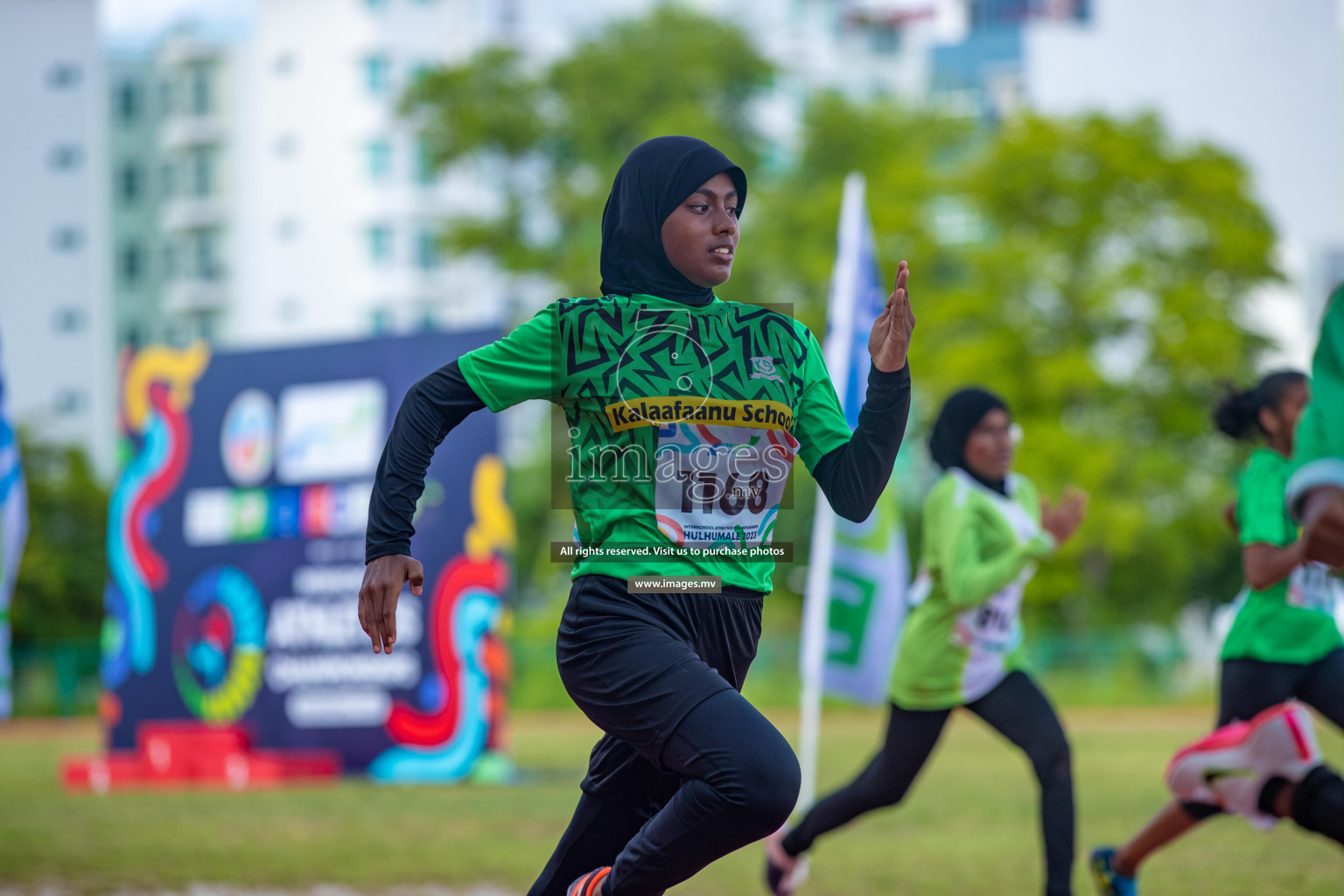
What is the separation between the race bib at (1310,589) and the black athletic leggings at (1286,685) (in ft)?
0.61

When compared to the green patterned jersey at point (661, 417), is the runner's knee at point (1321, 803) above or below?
below

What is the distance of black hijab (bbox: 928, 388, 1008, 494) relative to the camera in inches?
266

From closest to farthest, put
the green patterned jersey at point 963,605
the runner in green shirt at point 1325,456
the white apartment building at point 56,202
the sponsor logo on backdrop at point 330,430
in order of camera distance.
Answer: the runner in green shirt at point 1325,456
the green patterned jersey at point 963,605
the sponsor logo on backdrop at point 330,430
the white apartment building at point 56,202

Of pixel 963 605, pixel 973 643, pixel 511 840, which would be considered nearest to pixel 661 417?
pixel 963 605

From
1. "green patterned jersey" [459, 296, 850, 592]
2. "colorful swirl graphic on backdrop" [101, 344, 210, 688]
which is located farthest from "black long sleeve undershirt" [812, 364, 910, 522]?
"colorful swirl graphic on backdrop" [101, 344, 210, 688]

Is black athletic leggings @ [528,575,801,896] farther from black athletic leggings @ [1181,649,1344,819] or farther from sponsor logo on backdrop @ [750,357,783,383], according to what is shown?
black athletic leggings @ [1181,649,1344,819]

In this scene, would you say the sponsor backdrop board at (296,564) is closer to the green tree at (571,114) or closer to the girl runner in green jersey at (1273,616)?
the girl runner in green jersey at (1273,616)

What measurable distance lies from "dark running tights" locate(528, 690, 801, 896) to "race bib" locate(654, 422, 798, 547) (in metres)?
0.42

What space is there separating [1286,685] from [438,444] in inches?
144

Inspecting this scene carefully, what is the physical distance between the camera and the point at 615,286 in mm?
4250

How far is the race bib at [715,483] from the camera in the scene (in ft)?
13.2

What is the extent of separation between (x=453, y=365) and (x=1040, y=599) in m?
29.1

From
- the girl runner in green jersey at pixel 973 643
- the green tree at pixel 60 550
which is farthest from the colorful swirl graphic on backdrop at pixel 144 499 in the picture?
the green tree at pixel 60 550

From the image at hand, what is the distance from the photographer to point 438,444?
12.9 feet
